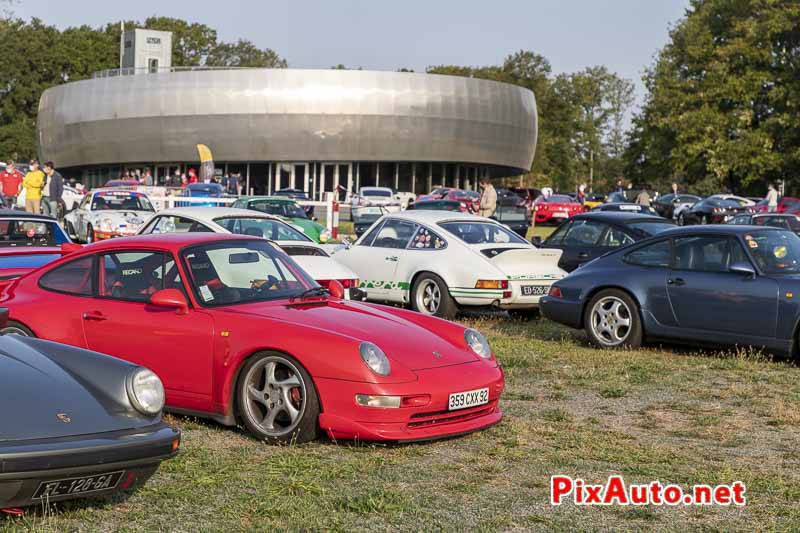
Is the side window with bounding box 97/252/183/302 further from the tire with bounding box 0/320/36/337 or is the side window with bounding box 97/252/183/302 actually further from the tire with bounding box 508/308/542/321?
the tire with bounding box 508/308/542/321

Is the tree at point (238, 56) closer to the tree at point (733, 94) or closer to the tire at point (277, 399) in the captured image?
the tree at point (733, 94)

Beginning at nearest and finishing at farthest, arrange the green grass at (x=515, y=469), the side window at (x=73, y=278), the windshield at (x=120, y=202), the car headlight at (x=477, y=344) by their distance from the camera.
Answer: the green grass at (x=515, y=469), the car headlight at (x=477, y=344), the side window at (x=73, y=278), the windshield at (x=120, y=202)

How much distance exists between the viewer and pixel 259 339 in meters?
7.47

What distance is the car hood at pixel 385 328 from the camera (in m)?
7.48

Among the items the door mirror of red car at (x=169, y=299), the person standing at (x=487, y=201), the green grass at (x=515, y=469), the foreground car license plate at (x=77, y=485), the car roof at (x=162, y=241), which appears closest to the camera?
the foreground car license plate at (x=77, y=485)

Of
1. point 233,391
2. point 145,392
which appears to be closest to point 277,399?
point 233,391

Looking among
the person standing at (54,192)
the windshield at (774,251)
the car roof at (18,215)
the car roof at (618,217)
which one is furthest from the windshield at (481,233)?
the person standing at (54,192)

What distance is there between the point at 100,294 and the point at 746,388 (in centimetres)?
543

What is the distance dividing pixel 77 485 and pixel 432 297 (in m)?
9.91

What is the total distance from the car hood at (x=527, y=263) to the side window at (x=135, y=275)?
6.91 m

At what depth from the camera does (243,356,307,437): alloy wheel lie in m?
7.35

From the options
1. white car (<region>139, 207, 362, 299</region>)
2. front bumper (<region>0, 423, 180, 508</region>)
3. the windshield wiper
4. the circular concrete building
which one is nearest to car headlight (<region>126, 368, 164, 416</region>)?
front bumper (<region>0, 423, 180, 508</region>)

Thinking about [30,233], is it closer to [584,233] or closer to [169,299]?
[169,299]

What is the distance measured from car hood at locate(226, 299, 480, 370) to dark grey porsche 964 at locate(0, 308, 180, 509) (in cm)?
183
